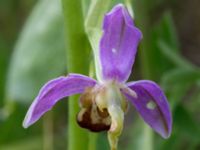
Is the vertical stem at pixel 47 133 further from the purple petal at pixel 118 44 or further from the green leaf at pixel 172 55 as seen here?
the purple petal at pixel 118 44

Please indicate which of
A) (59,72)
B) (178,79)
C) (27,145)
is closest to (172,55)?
(178,79)

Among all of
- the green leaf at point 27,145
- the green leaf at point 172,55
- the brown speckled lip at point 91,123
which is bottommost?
the green leaf at point 27,145

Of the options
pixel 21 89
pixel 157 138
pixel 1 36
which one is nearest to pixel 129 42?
pixel 21 89

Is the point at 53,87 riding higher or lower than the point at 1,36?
higher

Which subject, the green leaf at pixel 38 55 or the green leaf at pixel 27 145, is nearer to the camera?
the green leaf at pixel 38 55

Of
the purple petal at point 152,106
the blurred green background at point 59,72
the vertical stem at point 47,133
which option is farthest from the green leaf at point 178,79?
the purple petal at point 152,106

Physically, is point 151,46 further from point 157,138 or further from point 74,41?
point 74,41

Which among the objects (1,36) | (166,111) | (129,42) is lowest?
(1,36)
